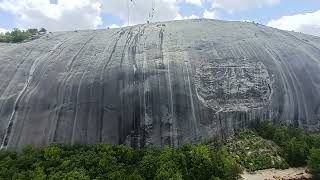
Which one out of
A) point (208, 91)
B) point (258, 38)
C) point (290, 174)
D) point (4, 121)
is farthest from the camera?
point (258, 38)

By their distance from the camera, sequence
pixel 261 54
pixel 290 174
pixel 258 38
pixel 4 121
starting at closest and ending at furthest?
pixel 290 174, pixel 4 121, pixel 261 54, pixel 258 38

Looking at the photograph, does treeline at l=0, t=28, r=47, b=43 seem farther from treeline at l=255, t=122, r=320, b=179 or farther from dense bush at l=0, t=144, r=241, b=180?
treeline at l=255, t=122, r=320, b=179

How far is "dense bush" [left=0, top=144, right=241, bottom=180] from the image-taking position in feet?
70.7

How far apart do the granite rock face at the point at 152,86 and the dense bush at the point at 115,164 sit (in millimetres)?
3118

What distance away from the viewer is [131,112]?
94.2 feet

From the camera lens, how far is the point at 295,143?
27.8 meters

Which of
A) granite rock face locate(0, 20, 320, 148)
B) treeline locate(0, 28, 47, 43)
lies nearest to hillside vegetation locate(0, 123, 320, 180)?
granite rock face locate(0, 20, 320, 148)

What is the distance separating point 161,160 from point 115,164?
214cm

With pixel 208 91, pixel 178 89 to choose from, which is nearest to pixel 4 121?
pixel 178 89

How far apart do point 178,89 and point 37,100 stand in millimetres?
8380

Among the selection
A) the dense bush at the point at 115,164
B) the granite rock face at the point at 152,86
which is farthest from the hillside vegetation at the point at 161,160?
the granite rock face at the point at 152,86

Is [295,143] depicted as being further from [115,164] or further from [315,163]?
[115,164]

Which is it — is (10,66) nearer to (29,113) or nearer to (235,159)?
(29,113)

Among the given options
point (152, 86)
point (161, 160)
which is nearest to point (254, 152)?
point (152, 86)
